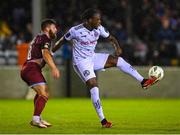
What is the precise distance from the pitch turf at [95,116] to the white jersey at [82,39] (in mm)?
1285

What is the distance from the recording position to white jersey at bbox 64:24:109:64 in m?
13.1

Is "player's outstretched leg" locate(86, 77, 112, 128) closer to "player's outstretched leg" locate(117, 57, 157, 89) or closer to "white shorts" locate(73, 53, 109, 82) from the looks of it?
"white shorts" locate(73, 53, 109, 82)

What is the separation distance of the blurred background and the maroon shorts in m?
9.30

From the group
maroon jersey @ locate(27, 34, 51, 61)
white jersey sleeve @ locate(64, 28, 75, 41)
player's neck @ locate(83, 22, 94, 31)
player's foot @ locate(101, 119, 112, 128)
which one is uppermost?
player's neck @ locate(83, 22, 94, 31)

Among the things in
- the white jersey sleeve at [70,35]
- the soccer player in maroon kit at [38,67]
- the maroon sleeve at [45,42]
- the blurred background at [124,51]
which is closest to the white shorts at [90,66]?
the white jersey sleeve at [70,35]

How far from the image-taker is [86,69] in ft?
42.7

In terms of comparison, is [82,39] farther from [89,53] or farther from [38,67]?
[38,67]

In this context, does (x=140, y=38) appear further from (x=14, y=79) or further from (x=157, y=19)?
(x=14, y=79)

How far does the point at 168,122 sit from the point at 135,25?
466 inches

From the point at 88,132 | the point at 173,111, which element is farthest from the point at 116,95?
the point at 88,132

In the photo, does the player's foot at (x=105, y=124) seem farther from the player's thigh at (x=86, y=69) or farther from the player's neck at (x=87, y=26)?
the player's neck at (x=87, y=26)

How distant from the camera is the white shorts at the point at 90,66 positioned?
42.7 feet

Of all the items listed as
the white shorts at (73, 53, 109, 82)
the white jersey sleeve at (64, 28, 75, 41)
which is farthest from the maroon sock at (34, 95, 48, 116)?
the white jersey sleeve at (64, 28, 75, 41)

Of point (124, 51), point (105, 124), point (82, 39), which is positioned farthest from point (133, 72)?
point (124, 51)
